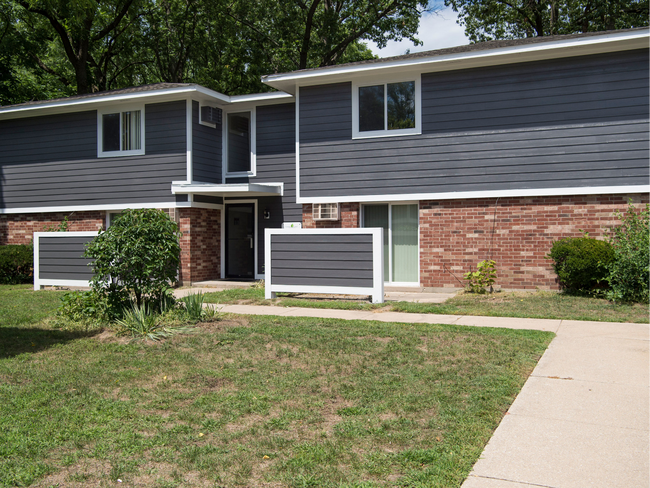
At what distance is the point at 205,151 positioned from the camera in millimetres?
16172

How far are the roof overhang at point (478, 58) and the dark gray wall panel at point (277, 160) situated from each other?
162 cm

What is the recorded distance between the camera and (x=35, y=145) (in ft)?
58.2

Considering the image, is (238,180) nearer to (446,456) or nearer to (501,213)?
(501,213)

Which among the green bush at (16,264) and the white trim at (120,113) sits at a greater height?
the white trim at (120,113)

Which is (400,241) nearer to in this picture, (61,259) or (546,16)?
(61,259)

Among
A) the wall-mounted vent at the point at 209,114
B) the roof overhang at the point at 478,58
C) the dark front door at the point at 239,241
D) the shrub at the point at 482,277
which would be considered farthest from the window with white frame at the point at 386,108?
the dark front door at the point at 239,241

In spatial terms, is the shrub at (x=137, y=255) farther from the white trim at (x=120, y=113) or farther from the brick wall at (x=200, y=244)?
the white trim at (x=120, y=113)

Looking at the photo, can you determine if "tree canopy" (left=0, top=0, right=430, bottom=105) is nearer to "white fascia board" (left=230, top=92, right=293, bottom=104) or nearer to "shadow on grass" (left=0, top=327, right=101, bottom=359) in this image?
"white fascia board" (left=230, top=92, right=293, bottom=104)

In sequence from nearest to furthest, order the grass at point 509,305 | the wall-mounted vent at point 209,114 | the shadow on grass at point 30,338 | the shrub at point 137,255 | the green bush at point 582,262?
the shadow on grass at point 30,338 < the shrub at point 137,255 < the grass at point 509,305 < the green bush at point 582,262 < the wall-mounted vent at point 209,114

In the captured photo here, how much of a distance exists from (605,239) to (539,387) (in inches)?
296

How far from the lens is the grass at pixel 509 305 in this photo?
30.2 feet

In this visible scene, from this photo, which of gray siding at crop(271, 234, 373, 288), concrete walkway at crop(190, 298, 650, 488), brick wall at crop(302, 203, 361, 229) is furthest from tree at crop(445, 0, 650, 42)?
concrete walkway at crop(190, 298, 650, 488)

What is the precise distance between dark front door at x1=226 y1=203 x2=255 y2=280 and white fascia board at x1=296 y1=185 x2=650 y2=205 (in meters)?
2.80

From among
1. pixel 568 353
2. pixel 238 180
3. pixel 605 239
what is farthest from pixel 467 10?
pixel 568 353
